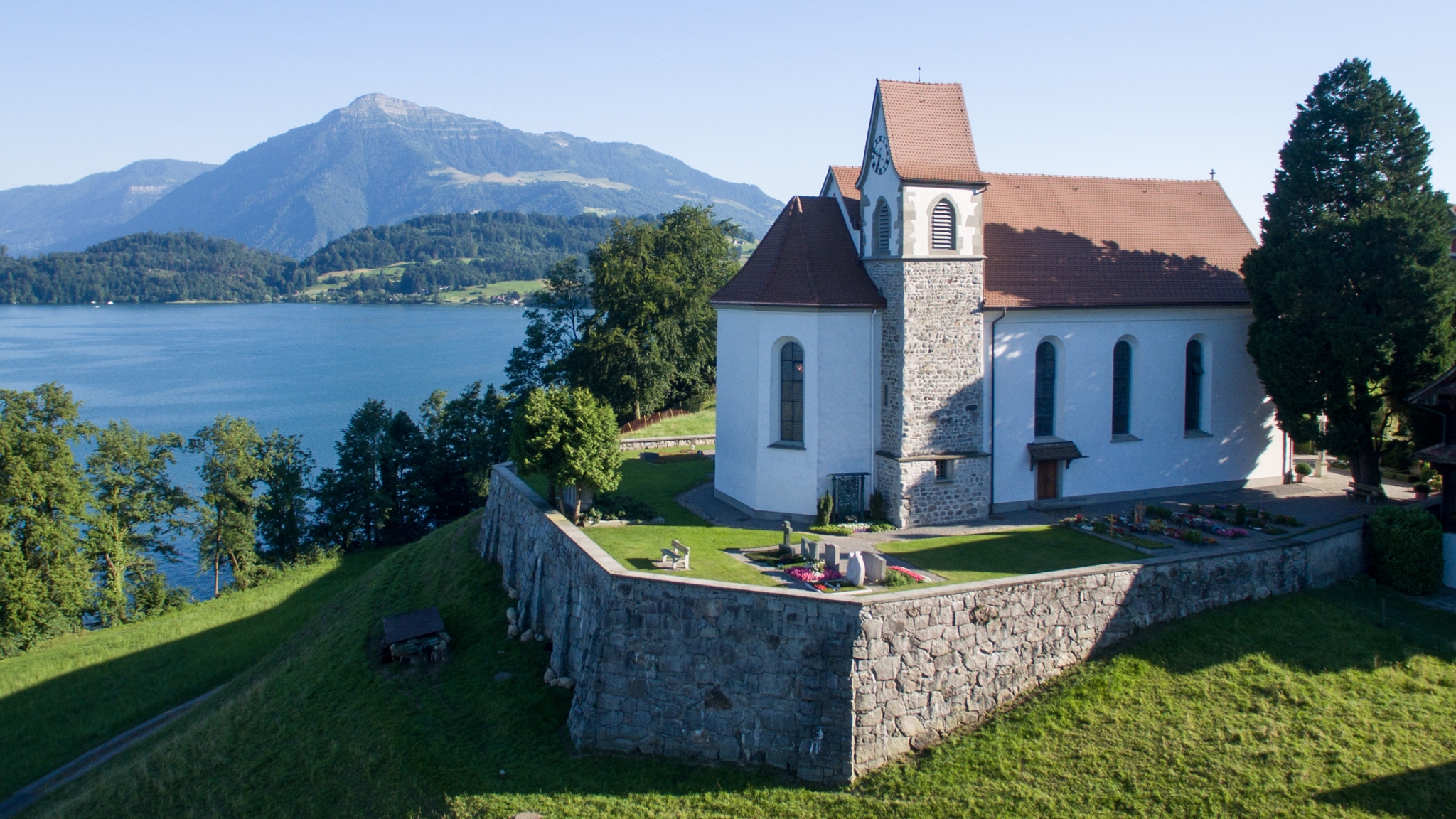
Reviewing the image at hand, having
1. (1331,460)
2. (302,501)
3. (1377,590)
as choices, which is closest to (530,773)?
(1377,590)

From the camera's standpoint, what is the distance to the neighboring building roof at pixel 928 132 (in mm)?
27031

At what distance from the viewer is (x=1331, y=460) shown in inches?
1378

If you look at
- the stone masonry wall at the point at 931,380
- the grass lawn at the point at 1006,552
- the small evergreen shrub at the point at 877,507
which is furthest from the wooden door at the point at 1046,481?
the small evergreen shrub at the point at 877,507

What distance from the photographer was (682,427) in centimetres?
4650

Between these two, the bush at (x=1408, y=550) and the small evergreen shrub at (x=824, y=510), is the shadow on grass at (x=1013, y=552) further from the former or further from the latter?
the bush at (x=1408, y=550)

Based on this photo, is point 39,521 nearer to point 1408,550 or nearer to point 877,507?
point 877,507

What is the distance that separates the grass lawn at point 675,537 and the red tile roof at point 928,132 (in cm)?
1088

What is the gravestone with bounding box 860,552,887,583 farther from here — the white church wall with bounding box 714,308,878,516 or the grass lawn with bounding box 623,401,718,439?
the grass lawn with bounding box 623,401,718,439

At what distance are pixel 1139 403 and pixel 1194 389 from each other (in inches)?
101

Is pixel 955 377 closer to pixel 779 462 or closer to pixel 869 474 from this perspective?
pixel 869 474

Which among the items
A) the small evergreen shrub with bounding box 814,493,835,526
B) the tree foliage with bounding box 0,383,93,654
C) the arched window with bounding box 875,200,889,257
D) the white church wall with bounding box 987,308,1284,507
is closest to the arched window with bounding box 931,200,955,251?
the arched window with bounding box 875,200,889,257

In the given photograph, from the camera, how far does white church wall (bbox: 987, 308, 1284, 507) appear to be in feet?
93.7

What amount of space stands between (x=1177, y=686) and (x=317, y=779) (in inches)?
750

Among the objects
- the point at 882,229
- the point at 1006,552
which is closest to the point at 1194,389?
the point at 1006,552
